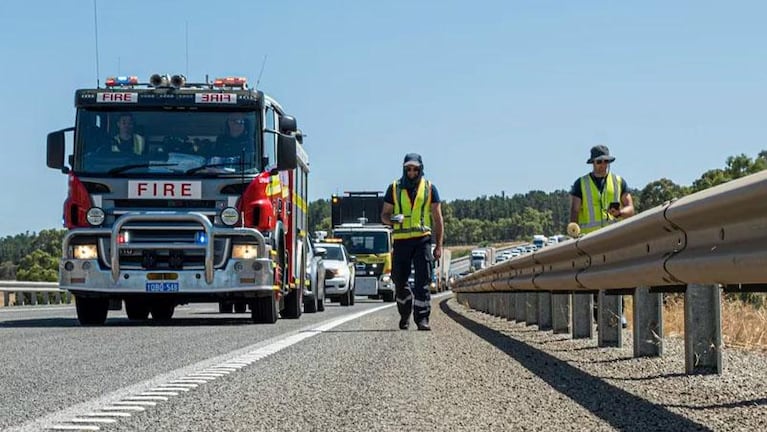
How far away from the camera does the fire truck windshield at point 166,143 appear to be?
13898 millimetres

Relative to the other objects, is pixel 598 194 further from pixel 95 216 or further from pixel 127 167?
pixel 95 216

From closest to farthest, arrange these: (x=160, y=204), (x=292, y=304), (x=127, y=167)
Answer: (x=160, y=204) → (x=127, y=167) → (x=292, y=304)

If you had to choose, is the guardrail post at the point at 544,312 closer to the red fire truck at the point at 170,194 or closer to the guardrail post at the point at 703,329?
the red fire truck at the point at 170,194

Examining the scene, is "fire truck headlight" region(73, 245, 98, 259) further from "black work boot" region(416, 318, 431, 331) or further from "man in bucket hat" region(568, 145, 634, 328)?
"man in bucket hat" region(568, 145, 634, 328)

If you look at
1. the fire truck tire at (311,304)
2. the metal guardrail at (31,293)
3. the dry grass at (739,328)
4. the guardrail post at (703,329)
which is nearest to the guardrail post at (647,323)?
the guardrail post at (703,329)

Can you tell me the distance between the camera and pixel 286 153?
561 inches

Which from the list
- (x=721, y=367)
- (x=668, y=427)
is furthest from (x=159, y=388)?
(x=721, y=367)

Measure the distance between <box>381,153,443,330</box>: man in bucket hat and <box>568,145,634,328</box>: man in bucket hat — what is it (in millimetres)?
1765

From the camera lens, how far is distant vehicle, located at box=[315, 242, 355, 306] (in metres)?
28.6

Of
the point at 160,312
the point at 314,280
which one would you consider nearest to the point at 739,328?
the point at 160,312

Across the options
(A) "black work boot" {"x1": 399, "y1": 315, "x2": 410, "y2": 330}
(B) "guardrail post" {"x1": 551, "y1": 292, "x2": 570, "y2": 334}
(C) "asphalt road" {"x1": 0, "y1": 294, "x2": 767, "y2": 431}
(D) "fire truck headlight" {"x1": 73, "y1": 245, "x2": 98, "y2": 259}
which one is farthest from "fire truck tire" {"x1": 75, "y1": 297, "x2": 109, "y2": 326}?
(B) "guardrail post" {"x1": 551, "y1": 292, "x2": 570, "y2": 334}

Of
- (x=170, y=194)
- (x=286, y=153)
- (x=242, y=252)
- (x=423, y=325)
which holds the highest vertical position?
(x=286, y=153)

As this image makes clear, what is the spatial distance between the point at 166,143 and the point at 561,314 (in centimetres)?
560

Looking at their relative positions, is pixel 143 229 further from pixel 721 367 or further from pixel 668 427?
pixel 668 427
